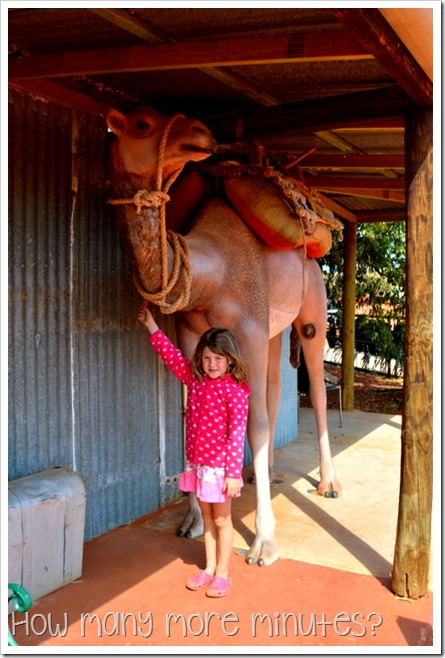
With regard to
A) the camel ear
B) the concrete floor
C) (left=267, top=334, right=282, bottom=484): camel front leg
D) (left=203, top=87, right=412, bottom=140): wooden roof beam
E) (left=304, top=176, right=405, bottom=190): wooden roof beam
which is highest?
(left=304, top=176, right=405, bottom=190): wooden roof beam

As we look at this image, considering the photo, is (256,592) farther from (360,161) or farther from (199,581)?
(360,161)

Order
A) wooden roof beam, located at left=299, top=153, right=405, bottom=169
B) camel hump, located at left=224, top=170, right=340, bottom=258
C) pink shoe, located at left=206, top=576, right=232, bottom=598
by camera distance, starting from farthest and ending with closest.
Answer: wooden roof beam, located at left=299, top=153, right=405, bottom=169 < camel hump, located at left=224, top=170, right=340, bottom=258 < pink shoe, located at left=206, top=576, right=232, bottom=598

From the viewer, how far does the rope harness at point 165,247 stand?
3.46 m

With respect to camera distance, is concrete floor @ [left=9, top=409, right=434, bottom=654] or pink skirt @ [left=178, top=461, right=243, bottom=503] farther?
pink skirt @ [left=178, top=461, right=243, bottom=503]

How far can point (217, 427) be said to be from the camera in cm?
350

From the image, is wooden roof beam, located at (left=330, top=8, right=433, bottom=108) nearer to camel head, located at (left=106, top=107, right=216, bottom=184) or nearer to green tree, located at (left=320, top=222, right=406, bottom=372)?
camel head, located at (left=106, top=107, right=216, bottom=184)

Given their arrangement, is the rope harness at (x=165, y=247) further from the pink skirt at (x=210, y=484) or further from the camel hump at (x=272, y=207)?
the pink skirt at (x=210, y=484)

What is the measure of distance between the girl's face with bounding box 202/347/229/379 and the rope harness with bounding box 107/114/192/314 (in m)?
0.40

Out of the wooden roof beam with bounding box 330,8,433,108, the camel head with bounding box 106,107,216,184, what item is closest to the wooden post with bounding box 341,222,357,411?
the wooden roof beam with bounding box 330,8,433,108

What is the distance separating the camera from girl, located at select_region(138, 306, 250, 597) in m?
3.48

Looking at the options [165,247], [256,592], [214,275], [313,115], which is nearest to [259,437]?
[256,592]

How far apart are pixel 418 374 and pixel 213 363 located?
1164 millimetres

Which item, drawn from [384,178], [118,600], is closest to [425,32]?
[118,600]

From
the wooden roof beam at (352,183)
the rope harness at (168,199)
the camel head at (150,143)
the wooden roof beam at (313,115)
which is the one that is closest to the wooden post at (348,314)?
the wooden roof beam at (352,183)
